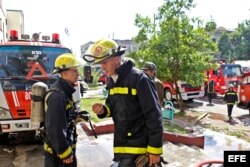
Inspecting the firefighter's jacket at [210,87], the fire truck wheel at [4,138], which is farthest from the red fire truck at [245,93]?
the fire truck wheel at [4,138]

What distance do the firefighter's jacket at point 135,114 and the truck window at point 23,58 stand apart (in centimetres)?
458

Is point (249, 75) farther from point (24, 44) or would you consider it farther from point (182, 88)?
point (24, 44)

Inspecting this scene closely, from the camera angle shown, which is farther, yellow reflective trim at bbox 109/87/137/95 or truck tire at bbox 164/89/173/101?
truck tire at bbox 164/89/173/101

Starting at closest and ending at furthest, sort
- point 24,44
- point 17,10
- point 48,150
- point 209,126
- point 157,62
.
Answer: point 48,150 → point 24,44 → point 209,126 → point 157,62 → point 17,10

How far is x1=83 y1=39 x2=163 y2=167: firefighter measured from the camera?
2.73 m

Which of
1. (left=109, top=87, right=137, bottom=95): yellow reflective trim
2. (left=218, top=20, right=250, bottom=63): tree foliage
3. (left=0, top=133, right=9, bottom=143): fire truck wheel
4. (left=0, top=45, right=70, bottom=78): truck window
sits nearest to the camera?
(left=109, top=87, right=137, bottom=95): yellow reflective trim

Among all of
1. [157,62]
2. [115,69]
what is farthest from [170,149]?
[157,62]

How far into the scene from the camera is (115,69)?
2877 millimetres

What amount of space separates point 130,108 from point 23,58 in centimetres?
495

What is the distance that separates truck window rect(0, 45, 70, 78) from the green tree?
593cm

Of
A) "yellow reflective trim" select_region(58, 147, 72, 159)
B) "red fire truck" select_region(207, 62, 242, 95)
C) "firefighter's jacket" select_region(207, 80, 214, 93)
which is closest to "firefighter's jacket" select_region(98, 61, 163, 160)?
"yellow reflective trim" select_region(58, 147, 72, 159)

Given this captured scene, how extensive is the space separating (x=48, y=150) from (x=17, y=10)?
1446 inches

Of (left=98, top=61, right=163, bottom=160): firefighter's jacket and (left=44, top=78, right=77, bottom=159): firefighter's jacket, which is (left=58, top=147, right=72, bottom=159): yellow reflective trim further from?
(left=98, top=61, right=163, bottom=160): firefighter's jacket

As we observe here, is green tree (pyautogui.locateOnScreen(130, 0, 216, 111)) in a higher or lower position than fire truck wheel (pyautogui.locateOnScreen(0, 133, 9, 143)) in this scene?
higher
